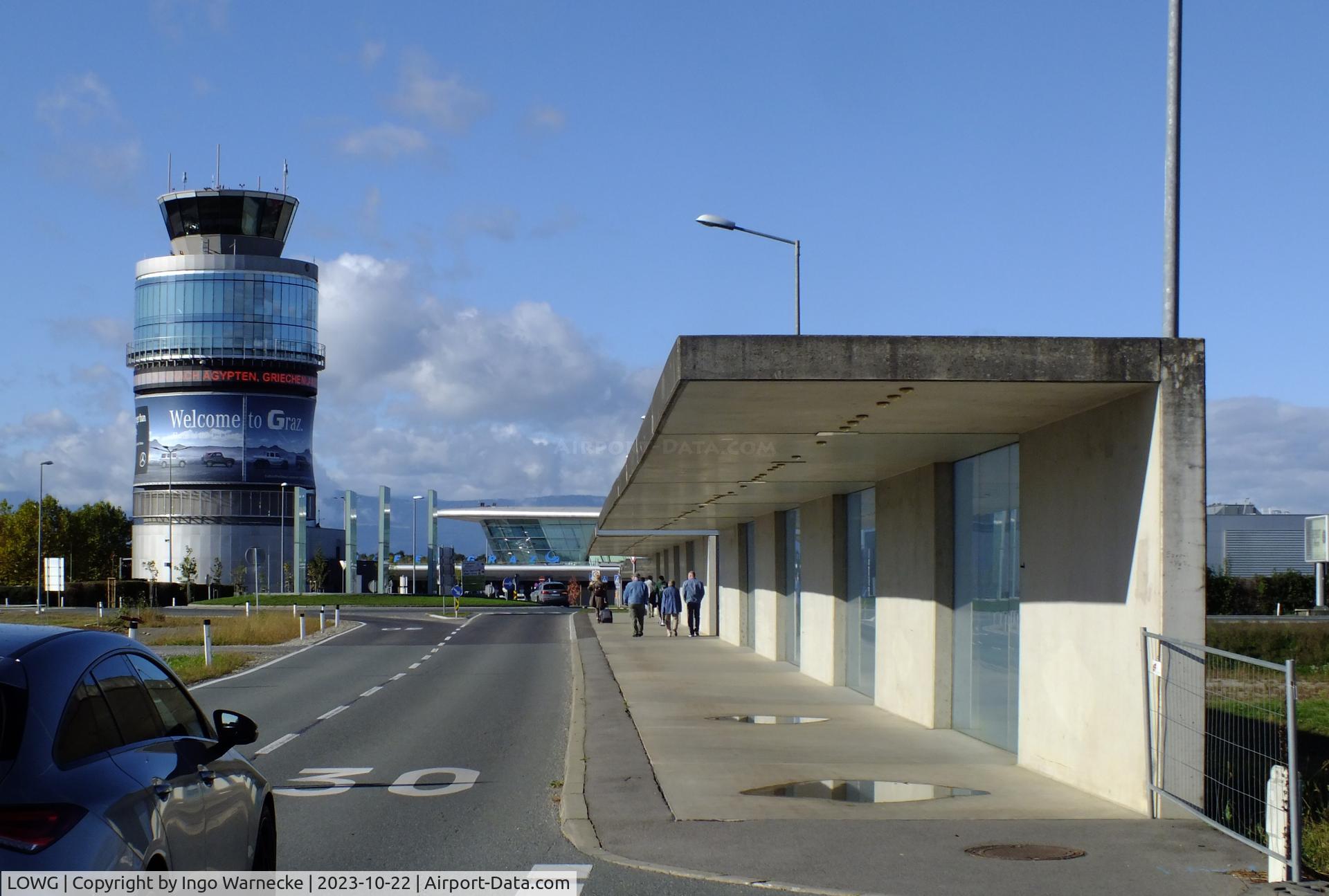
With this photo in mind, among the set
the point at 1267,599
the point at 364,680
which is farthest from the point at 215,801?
the point at 1267,599

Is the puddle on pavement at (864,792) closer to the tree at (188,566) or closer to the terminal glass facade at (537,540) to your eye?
the tree at (188,566)

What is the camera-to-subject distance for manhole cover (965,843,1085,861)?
8.41 metres

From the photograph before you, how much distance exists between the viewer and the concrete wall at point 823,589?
22.0 metres

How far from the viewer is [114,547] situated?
13575 centimetres

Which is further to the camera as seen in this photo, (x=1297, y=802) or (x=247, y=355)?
(x=247, y=355)

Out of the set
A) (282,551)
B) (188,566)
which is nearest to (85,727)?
(282,551)

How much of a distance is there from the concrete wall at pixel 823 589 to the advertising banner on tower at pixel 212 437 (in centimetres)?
10658

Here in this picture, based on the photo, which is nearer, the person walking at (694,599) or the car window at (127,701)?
the car window at (127,701)

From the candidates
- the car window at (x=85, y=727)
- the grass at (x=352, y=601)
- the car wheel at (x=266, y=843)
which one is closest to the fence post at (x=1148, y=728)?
the car wheel at (x=266, y=843)

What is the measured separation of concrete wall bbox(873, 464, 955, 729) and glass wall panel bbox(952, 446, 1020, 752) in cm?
15

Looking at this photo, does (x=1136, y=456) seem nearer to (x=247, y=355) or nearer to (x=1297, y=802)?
(x=1297, y=802)

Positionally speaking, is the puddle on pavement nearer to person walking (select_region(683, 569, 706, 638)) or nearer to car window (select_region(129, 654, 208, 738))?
car window (select_region(129, 654, 208, 738))

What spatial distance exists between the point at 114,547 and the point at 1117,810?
13828cm

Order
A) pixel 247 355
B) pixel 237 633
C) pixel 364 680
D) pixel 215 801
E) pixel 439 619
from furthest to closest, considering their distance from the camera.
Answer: pixel 247 355, pixel 439 619, pixel 237 633, pixel 364 680, pixel 215 801
